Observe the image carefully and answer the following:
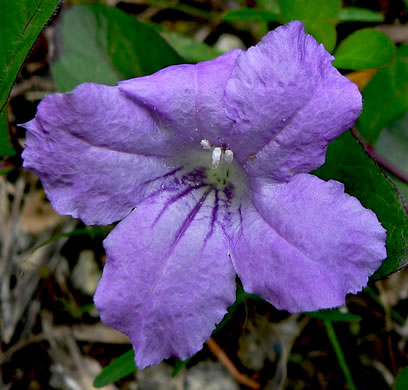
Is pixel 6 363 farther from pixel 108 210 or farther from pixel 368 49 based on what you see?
pixel 368 49

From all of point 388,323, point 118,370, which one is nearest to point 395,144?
point 388,323

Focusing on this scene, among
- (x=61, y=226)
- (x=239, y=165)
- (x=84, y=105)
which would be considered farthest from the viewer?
(x=61, y=226)

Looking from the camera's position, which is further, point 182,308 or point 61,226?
point 61,226

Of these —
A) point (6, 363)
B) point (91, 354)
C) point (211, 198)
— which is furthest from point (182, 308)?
point (6, 363)

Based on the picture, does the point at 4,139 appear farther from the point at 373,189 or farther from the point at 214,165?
the point at 373,189

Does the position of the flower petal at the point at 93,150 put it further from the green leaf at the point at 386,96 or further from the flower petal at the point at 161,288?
the green leaf at the point at 386,96

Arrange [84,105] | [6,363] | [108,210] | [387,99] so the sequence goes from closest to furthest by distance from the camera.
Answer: [84,105] → [108,210] → [387,99] → [6,363]

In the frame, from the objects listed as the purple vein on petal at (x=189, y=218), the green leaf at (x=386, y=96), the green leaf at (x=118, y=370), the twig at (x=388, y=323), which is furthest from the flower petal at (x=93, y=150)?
the twig at (x=388, y=323)
